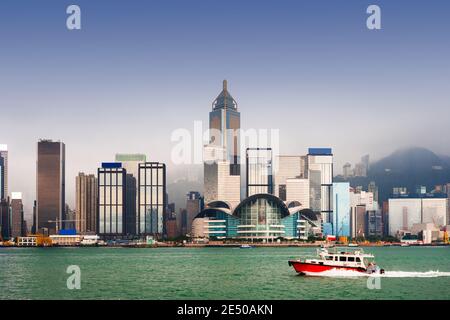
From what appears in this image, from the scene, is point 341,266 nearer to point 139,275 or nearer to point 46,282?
point 139,275

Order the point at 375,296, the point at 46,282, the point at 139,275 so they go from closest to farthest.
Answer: the point at 375,296 → the point at 46,282 → the point at 139,275

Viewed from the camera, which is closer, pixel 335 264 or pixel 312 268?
pixel 335 264

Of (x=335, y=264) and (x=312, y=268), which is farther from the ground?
(x=335, y=264)
